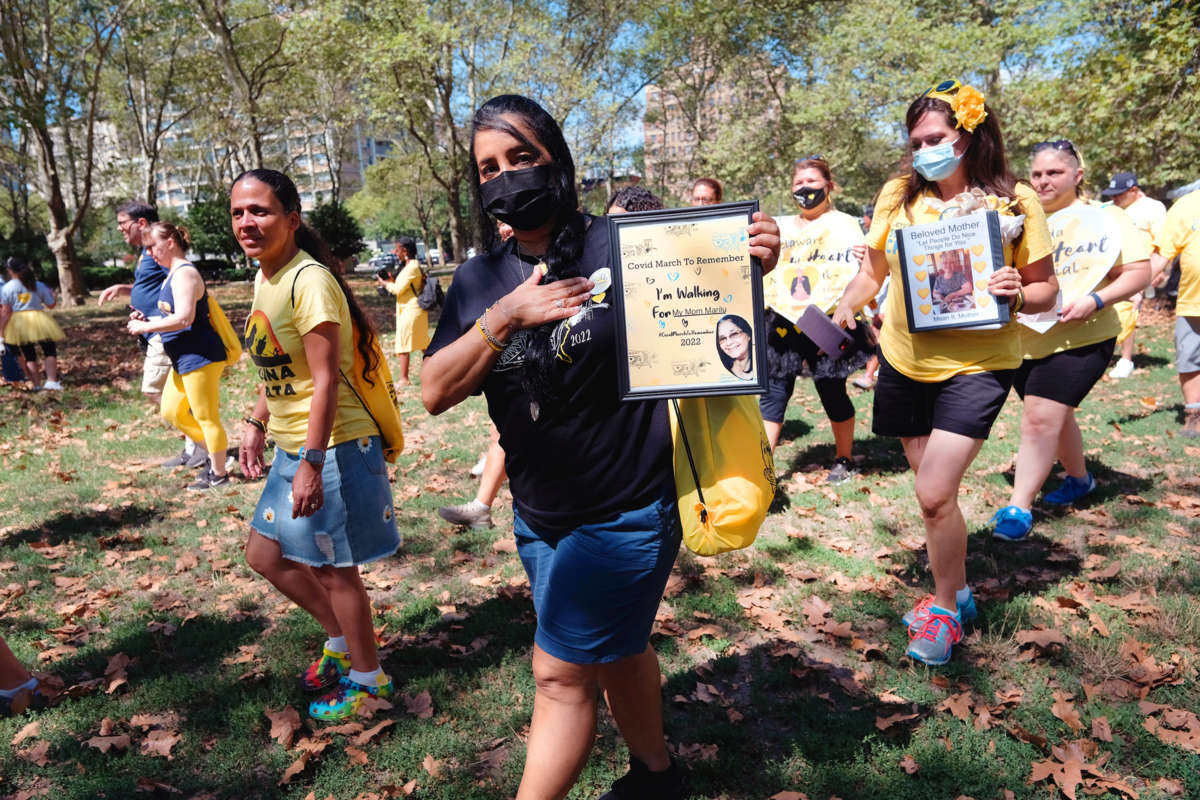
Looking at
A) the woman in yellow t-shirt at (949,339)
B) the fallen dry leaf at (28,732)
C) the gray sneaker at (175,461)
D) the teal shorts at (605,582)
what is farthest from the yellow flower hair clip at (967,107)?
the gray sneaker at (175,461)

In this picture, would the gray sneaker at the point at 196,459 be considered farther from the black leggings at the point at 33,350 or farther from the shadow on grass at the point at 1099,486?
the shadow on grass at the point at 1099,486

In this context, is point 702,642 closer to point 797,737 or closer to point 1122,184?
point 797,737

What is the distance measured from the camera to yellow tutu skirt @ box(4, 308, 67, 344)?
10.6 m

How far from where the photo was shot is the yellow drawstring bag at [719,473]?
2.02 meters

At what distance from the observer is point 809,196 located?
5.65 m

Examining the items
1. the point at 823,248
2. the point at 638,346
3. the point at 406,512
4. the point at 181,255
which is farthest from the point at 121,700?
the point at 823,248

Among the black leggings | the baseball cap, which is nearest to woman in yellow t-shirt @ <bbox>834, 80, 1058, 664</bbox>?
the baseball cap

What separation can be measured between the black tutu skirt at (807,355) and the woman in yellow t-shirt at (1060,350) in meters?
1.23

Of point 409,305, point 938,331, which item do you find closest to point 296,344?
point 938,331

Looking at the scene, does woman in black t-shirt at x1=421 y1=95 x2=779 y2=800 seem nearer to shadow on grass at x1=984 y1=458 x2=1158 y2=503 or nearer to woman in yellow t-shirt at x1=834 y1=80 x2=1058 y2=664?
woman in yellow t-shirt at x1=834 y1=80 x2=1058 y2=664

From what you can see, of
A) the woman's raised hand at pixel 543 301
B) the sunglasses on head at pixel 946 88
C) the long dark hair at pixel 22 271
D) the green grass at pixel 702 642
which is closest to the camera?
the woman's raised hand at pixel 543 301

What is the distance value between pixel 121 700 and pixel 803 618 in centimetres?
332

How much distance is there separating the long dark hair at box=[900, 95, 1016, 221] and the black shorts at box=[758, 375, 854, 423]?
2731mm

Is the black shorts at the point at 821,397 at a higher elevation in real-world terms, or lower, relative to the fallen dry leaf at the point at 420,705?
higher
